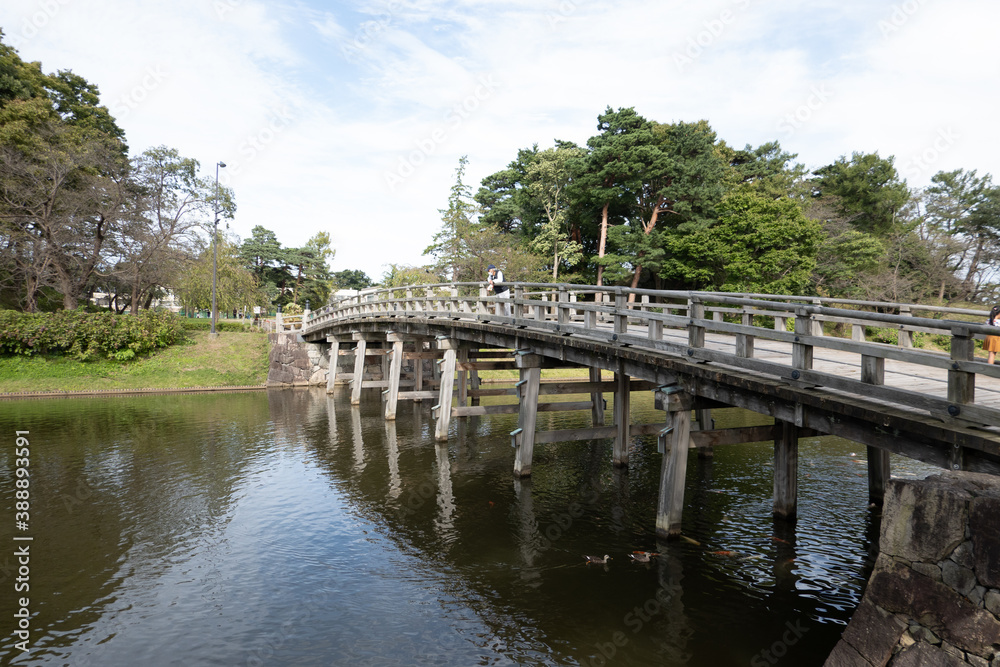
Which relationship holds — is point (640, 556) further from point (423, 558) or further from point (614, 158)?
point (614, 158)

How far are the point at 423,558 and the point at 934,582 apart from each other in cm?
691

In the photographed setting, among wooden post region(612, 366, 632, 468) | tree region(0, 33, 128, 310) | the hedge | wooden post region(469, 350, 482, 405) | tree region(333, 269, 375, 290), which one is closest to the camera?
wooden post region(612, 366, 632, 468)

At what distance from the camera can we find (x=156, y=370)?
3161 centimetres

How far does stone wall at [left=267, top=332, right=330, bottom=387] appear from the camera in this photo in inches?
1278

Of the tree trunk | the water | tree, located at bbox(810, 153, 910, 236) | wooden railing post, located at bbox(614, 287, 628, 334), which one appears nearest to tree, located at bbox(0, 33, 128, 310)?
the water

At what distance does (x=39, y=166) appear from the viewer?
106ft

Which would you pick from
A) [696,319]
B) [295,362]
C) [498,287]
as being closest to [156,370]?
[295,362]

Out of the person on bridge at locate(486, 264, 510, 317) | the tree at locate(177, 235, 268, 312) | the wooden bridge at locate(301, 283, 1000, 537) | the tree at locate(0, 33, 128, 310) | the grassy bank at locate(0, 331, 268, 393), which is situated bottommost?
the grassy bank at locate(0, 331, 268, 393)

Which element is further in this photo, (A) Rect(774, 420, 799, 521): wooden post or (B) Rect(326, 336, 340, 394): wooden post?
(B) Rect(326, 336, 340, 394): wooden post

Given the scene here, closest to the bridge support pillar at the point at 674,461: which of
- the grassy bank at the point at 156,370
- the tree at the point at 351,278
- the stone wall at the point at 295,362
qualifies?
the stone wall at the point at 295,362

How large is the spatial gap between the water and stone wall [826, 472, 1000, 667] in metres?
2.03

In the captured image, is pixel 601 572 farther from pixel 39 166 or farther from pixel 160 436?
pixel 39 166

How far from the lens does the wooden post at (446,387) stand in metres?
17.2

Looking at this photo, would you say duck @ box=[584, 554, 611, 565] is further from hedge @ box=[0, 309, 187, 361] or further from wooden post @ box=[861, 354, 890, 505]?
hedge @ box=[0, 309, 187, 361]
